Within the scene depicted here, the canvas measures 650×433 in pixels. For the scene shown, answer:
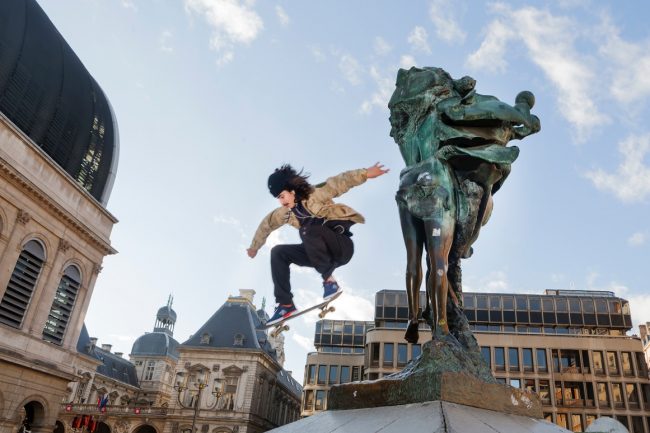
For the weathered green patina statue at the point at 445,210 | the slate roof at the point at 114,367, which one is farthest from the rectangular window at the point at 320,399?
the weathered green patina statue at the point at 445,210

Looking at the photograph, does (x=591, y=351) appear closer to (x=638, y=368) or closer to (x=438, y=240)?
(x=638, y=368)

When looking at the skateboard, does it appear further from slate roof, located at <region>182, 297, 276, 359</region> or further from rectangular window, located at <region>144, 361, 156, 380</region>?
rectangular window, located at <region>144, 361, 156, 380</region>

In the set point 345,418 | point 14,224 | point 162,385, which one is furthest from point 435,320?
point 162,385

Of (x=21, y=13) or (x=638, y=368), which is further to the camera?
(x=638, y=368)

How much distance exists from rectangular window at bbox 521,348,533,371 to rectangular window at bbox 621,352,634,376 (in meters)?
8.52

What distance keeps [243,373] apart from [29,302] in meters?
37.2

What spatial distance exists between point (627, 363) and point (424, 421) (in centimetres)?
5482

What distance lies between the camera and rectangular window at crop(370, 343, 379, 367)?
1925 inches

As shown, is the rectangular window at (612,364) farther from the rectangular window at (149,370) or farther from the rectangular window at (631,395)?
the rectangular window at (149,370)

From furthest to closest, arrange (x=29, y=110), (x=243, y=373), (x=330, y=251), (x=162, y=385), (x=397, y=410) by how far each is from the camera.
Answer: (x=162, y=385), (x=243, y=373), (x=29, y=110), (x=330, y=251), (x=397, y=410)

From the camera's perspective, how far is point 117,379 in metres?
92.1

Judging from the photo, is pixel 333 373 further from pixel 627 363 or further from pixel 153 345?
pixel 153 345

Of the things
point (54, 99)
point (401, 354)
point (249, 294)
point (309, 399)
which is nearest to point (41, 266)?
point (54, 99)

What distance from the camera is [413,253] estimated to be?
467cm
